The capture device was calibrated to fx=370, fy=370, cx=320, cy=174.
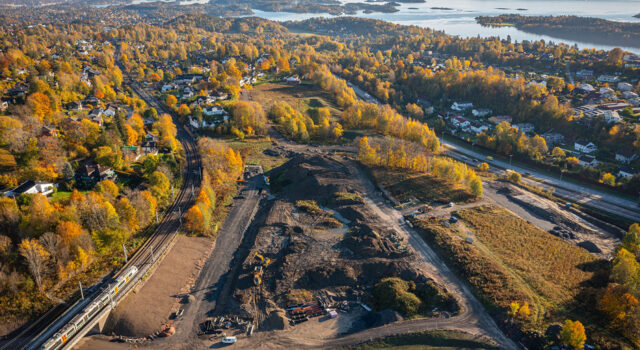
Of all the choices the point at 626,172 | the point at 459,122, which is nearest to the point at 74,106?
the point at 459,122

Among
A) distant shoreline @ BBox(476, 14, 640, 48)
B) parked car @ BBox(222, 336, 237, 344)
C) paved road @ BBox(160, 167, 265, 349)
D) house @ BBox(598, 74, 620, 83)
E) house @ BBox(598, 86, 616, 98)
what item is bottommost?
paved road @ BBox(160, 167, 265, 349)

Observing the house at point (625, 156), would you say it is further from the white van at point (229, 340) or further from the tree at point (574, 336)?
the white van at point (229, 340)

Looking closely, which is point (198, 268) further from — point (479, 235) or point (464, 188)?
point (464, 188)

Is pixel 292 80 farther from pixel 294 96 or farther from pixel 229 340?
pixel 229 340

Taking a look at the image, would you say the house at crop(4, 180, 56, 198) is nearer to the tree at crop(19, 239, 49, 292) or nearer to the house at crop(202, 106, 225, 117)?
the tree at crop(19, 239, 49, 292)

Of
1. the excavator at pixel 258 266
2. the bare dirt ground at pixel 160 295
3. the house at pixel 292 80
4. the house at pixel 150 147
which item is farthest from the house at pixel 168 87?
the excavator at pixel 258 266

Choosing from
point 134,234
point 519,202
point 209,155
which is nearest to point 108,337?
point 134,234

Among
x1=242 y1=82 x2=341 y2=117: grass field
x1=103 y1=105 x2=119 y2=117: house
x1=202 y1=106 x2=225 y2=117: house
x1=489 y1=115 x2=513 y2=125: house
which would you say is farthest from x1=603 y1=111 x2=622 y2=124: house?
x1=103 y1=105 x2=119 y2=117: house
